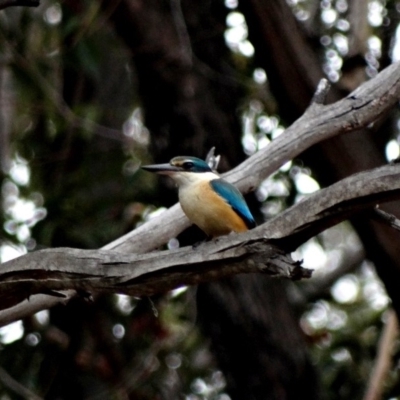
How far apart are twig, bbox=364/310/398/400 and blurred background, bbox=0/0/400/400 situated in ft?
0.21

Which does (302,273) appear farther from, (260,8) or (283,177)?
(283,177)

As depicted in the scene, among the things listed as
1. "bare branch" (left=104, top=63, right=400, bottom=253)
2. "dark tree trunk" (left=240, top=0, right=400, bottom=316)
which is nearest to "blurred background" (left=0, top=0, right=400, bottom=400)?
"dark tree trunk" (left=240, top=0, right=400, bottom=316)

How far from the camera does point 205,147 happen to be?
524cm

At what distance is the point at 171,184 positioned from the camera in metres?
5.25

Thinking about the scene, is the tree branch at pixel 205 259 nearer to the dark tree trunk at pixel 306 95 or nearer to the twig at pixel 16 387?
the dark tree trunk at pixel 306 95

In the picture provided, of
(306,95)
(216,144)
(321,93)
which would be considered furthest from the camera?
(216,144)

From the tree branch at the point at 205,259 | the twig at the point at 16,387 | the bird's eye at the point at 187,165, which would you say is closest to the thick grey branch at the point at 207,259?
the tree branch at the point at 205,259

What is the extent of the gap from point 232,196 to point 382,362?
7.00 feet

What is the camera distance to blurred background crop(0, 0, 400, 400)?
4762 millimetres

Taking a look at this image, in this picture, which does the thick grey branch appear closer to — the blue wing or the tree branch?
the tree branch

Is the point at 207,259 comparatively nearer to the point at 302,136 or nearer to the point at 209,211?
the point at 209,211

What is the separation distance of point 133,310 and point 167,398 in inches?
23.3

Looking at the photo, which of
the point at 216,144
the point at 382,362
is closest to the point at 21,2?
the point at 216,144

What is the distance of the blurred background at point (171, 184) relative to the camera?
4.76 metres
